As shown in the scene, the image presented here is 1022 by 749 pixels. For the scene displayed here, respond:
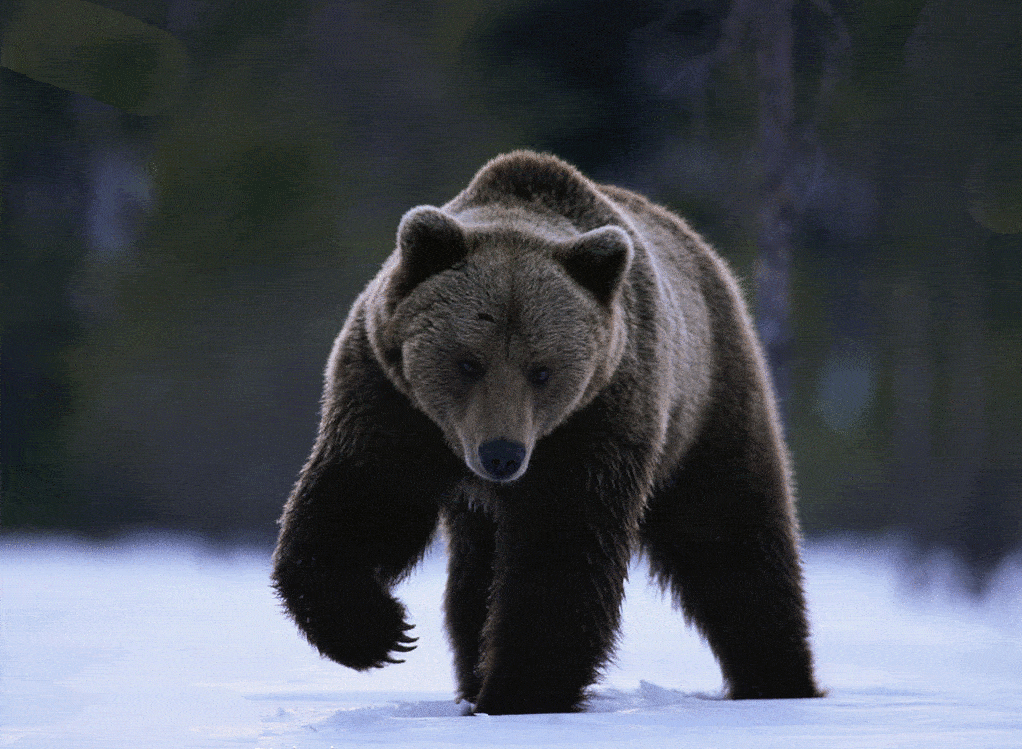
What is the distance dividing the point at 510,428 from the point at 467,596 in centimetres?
167

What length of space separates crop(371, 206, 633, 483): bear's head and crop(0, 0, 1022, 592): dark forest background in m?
7.30

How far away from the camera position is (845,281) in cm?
1369

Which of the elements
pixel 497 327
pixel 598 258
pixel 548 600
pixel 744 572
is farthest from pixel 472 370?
pixel 744 572

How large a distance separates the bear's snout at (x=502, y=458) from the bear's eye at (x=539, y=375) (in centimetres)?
28

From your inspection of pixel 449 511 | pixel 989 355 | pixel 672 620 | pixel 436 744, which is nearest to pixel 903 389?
pixel 989 355

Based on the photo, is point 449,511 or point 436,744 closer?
point 436,744

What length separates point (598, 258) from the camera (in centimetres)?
441

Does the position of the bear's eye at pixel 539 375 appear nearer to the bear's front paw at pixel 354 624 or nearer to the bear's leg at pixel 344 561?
the bear's leg at pixel 344 561

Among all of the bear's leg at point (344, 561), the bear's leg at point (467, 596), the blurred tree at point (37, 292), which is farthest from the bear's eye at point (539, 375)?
the blurred tree at point (37, 292)

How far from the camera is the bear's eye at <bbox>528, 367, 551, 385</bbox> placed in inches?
166

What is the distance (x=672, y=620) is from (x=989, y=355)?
20.2 feet

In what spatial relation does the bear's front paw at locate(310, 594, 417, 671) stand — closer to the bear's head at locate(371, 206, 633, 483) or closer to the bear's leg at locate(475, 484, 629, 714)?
the bear's leg at locate(475, 484, 629, 714)

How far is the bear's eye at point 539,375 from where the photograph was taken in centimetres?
421

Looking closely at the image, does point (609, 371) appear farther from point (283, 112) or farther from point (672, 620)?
point (283, 112)
